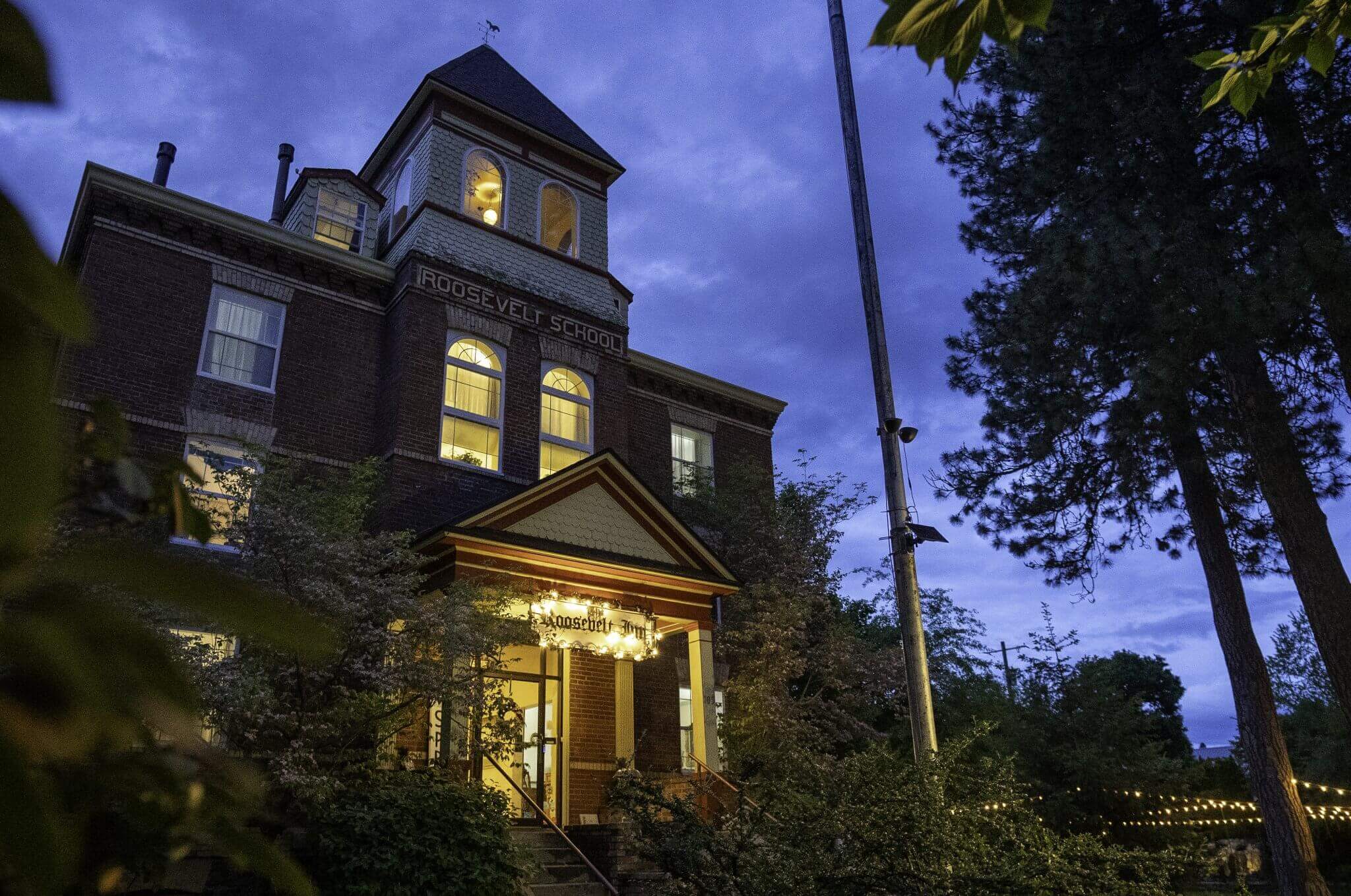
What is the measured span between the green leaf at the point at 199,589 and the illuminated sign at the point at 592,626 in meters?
12.4

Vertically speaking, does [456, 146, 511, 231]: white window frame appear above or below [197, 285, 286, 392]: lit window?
above

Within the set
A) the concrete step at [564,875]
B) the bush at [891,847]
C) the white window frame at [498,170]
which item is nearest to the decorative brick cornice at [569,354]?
the white window frame at [498,170]

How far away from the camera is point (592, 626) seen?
13500 millimetres

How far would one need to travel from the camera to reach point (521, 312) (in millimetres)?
16984

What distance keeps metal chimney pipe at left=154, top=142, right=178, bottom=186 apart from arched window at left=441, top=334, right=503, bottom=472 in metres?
8.63

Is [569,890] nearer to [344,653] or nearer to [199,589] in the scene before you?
[344,653]

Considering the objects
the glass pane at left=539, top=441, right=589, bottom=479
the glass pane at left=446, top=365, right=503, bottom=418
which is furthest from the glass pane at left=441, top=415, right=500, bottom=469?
the glass pane at left=539, top=441, right=589, bottom=479

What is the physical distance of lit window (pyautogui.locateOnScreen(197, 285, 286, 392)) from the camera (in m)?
14.4

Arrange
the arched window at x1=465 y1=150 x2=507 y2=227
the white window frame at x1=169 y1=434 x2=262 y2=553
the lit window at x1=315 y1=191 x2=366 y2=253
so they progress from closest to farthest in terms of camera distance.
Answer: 1. the white window frame at x1=169 y1=434 x2=262 y2=553
2. the lit window at x1=315 y1=191 x2=366 y2=253
3. the arched window at x1=465 y1=150 x2=507 y2=227

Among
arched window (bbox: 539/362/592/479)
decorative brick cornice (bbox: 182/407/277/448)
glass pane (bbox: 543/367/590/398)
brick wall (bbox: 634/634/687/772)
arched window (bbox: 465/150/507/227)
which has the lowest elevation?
brick wall (bbox: 634/634/687/772)

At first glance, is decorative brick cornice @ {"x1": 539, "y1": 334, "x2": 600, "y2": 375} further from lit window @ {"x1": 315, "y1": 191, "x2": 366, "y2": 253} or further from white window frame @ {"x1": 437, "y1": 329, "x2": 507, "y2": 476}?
lit window @ {"x1": 315, "y1": 191, "x2": 366, "y2": 253}

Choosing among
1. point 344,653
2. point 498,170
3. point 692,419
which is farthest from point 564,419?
point 344,653

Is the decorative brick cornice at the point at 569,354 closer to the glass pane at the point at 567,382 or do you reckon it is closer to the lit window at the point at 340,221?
the glass pane at the point at 567,382

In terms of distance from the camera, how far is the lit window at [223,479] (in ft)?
36.4
